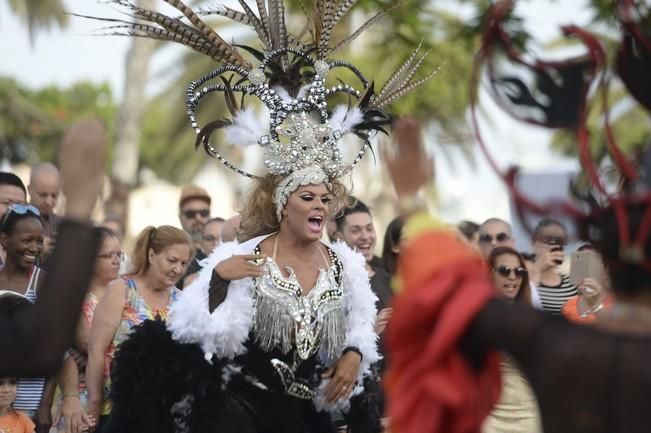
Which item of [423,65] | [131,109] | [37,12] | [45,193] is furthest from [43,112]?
[45,193]

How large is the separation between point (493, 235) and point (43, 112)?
33850 millimetres

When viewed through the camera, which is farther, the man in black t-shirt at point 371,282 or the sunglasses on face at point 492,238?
the sunglasses on face at point 492,238

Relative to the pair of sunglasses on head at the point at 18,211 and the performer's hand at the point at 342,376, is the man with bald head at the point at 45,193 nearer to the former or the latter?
the pair of sunglasses on head at the point at 18,211

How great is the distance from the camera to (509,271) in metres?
8.24

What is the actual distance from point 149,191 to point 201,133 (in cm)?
2608

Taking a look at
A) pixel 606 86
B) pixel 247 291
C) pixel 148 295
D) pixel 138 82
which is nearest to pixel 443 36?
pixel 138 82

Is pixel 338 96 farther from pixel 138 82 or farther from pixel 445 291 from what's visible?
pixel 445 291

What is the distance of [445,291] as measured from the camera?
3705 mm

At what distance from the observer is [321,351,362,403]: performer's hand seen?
701cm

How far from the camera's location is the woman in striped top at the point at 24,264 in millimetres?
7621

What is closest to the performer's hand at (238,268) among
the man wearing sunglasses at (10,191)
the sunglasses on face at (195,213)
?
the man wearing sunglasses at (10,191)

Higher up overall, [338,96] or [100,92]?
[100,92]

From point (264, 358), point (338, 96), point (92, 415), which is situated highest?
point (338, 96)

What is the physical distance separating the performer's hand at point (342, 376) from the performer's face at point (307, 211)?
706 millimetres
